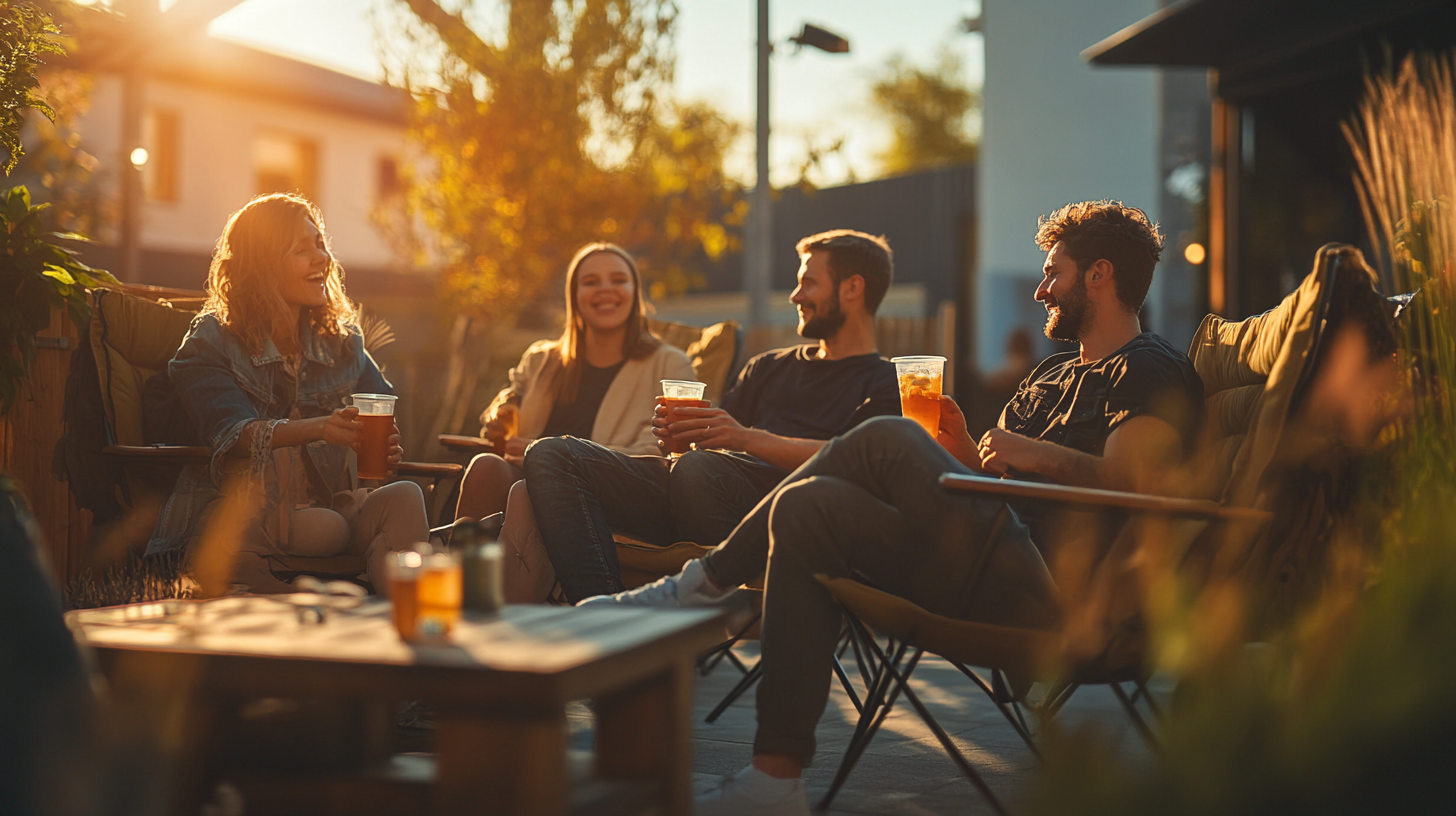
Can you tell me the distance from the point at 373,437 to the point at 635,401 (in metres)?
1.10

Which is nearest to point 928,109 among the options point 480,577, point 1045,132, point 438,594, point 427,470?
point 1045,132

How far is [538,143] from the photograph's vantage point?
455 inches

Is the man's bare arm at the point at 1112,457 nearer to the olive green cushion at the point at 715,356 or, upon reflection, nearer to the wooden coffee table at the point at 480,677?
the wooden coffee table at the point at 480,677

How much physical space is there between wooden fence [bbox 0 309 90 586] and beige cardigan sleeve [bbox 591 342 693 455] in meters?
1.62

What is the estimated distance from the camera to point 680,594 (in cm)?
255

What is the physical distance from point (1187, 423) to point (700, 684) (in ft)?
7.00

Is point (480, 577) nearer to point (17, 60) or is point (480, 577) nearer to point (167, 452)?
point (167, 452)

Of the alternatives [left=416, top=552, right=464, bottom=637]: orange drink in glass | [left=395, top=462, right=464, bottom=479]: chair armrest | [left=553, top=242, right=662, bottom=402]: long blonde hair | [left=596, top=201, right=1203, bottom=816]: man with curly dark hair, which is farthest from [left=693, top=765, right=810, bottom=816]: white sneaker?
[left=553, top=242, right=662, bottom=402]: long blonde hair

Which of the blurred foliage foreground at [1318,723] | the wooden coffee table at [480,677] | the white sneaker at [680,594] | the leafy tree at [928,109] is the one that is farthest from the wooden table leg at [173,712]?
the leafy tree at [928,109]

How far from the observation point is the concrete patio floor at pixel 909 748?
2.68 meters

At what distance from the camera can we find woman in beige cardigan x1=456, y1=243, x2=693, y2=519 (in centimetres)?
407

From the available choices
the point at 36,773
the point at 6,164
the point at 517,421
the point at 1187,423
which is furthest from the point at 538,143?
the point at 36,773

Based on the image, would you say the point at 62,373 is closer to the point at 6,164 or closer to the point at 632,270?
the point at 6,164

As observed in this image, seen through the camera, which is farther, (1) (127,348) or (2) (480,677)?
(1) (127,348)
